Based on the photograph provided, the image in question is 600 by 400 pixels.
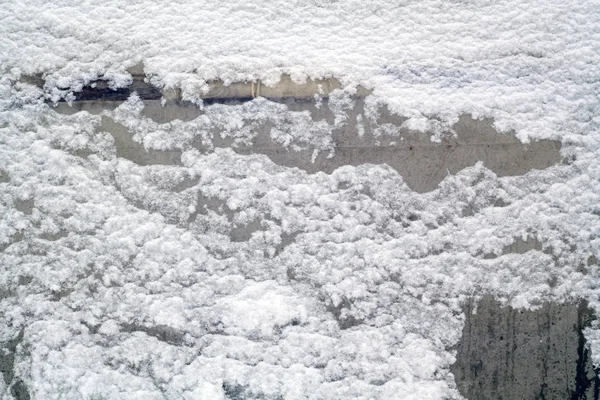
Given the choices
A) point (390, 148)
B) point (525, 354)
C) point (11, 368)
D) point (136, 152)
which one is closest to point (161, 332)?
point (11, 368)

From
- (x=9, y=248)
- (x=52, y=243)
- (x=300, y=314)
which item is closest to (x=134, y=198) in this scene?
(x=52, y=243)

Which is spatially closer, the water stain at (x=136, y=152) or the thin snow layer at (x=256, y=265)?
the thin snow layer at (x=256, y=265)

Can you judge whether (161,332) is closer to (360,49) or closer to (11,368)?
(11,368)

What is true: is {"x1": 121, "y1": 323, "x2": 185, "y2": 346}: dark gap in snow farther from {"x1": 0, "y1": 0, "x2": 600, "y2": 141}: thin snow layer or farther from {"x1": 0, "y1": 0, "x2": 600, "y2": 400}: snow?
{"x1": 0, "y1": 0, "x2": 600, "y2": 141}: thin snow layer

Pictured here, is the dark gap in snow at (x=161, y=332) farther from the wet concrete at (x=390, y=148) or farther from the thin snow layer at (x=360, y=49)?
the thin snow layer at (x=360, y=49)

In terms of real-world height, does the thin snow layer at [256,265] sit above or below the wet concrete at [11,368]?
above

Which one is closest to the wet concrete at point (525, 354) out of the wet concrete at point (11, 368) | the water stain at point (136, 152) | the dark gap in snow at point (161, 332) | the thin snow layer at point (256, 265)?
the thin snow layer at point (256, 265)
